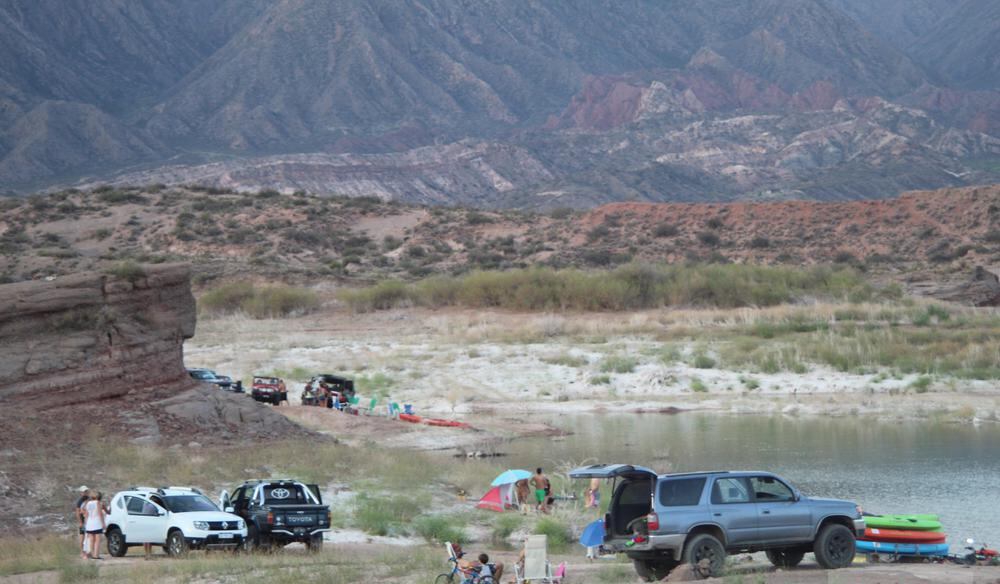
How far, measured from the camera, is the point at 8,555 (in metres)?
22.1

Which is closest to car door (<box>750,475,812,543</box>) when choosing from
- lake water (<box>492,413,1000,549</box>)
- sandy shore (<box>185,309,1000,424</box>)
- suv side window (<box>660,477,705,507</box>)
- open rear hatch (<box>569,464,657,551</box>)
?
suv side window (<box>660,477,705,507</box>)

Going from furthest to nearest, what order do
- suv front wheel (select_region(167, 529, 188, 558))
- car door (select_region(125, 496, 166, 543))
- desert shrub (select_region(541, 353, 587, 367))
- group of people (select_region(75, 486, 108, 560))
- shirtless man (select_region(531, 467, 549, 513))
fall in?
desert shrub (select_region(541, 353, 587, 367)) < shirtless man (select_region(531, 467, 549, 513)) < car door (select_region(125, 496, 166, 543)) < group of people (select_region(75, 486, 108, 560)) < suv front wheel (select_region(167, 529, 188, 558))

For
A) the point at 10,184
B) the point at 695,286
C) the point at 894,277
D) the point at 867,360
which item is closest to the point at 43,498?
the point at 867,360

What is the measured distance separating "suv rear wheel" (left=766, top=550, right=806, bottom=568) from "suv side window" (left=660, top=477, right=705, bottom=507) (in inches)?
74.1

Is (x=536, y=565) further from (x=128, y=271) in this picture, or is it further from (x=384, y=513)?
(x=128, y=271)

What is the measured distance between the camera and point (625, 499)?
816 inches

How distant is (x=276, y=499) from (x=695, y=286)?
56.0 metres

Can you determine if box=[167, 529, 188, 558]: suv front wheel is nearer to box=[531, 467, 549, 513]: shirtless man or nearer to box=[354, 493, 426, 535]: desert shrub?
box=[354, 493, 426, 535]: desert shrub

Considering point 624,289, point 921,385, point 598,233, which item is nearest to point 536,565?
point 921,385

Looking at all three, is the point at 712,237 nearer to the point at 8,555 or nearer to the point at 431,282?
the point at 431,282

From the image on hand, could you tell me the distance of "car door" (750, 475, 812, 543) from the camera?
1986 cm

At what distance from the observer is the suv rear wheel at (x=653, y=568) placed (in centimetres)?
1989

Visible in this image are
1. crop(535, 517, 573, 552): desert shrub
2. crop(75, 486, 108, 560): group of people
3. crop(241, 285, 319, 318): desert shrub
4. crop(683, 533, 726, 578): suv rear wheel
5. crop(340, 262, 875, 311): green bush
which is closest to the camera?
crop(683, 533, 726, 578): suv rear wheel

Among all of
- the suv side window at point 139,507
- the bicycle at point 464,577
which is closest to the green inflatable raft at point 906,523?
the bicycle at point 464,577
